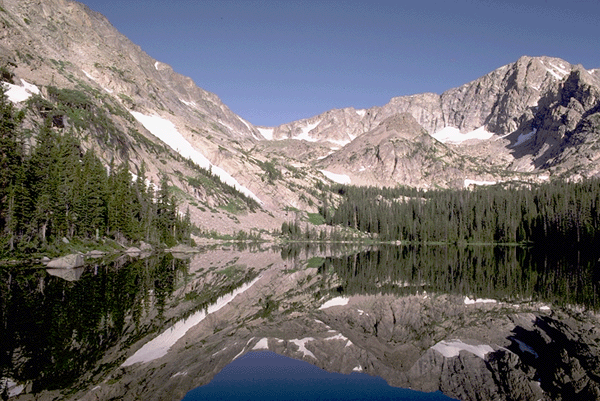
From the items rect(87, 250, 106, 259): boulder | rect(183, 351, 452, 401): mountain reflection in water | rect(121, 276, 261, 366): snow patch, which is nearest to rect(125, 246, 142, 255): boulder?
rect(87, 250, 106, 259): boulder

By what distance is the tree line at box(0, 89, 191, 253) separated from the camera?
4591cm

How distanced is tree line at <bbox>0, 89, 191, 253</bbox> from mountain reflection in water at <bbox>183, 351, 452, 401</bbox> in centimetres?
3671

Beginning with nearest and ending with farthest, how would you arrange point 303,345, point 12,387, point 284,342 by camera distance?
1. point 12,387
2. point 303,345
3. point 284,342

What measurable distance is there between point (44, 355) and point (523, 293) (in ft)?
103

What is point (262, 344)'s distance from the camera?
1836 cm

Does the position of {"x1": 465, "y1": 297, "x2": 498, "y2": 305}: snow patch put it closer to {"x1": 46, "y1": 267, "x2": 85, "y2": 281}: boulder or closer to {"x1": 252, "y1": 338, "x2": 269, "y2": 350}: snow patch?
{"x1": 252, "y1": 338, "x2": 269, "y2": 350}: snow patch

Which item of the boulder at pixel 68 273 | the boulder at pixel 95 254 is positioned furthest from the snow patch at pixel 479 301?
the boulder at pixel 95 254

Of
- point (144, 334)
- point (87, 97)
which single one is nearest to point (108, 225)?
point (144, 334)

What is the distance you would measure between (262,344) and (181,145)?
155906 millimetres

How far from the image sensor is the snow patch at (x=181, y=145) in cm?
16250

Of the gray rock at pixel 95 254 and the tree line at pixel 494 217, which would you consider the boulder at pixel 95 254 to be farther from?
the tree line at pixel 494 217

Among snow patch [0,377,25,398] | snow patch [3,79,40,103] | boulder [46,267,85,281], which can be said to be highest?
snow patch [3,79,40,103]

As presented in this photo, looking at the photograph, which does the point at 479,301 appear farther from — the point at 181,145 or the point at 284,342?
the point at 181,145

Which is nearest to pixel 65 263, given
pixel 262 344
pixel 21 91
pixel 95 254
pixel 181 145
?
pixel 95 254
